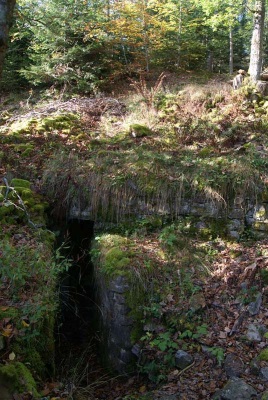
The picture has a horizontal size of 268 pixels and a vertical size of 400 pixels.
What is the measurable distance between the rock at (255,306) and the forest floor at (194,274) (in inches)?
0.6

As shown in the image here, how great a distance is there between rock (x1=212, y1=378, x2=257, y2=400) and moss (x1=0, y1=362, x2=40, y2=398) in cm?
185

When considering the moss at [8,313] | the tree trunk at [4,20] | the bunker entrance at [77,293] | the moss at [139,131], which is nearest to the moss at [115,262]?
the bunker entrance at [77,293]

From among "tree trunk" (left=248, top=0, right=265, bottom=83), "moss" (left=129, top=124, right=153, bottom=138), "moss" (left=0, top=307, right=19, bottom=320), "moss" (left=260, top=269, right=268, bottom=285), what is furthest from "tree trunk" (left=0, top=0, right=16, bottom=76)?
"tree trunk" (left=248, top=0, right=265, bottom=83)

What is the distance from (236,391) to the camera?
3.45m

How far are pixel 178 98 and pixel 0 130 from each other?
4.67 meters

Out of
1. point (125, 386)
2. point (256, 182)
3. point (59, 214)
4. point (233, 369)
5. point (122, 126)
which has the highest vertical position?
point (122, 126)

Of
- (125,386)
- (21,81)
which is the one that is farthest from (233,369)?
(21,81)

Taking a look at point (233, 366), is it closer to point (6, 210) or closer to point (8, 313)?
point (8, 313)

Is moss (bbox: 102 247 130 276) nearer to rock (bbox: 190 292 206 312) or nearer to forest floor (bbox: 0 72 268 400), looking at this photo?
forest floor (bbox: 0 72 268 400)

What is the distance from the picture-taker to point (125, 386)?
4.37 metres

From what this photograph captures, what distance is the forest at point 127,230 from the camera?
389 cm

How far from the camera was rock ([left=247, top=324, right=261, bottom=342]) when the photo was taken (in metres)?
4.15

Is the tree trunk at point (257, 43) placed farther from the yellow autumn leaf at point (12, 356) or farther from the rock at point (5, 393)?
the rock at point (5, 393)

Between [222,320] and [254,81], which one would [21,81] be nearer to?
[254,81]
